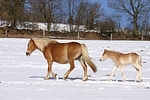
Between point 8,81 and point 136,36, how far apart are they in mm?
53037

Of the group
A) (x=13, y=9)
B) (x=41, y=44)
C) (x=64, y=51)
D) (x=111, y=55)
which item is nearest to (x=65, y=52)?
(x=64, y=51)

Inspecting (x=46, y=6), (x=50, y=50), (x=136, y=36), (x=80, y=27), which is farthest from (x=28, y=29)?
(x=50, y=50)

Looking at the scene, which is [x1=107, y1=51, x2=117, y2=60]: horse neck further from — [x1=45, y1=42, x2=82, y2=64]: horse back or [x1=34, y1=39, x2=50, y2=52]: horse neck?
[x1=34, y1=39, x2=50, y2=52]: horse neck

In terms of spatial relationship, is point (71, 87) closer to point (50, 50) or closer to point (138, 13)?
point (50, 50)

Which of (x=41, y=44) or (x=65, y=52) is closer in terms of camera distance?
(x=65, y=52)

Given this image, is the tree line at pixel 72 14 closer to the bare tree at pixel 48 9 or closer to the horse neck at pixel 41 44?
the bare tree at pixel 48 9

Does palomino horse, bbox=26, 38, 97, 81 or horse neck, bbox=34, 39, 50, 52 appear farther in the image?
horse neck, bbox=34, 39, 50, 52

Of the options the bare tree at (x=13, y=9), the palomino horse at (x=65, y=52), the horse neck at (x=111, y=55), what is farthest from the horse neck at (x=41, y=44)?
the bare tree at (x=13, y=9)

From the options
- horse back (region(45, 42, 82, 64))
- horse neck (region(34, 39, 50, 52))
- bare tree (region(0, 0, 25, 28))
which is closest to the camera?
horse back (region(45, 42, 82, 64))

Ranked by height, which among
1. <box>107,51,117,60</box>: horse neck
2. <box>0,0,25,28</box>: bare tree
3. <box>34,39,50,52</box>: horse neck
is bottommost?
<box>107,51,117,60</box>: horse neck

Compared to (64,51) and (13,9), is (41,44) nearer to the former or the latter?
(64,51)

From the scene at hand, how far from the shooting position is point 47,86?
11516 millimetres

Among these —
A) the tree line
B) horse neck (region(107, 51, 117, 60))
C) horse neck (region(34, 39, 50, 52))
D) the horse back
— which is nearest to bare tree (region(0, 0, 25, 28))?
the tree line

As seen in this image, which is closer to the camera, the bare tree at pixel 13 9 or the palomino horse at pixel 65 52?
the palomino horse at pixel 65 52
